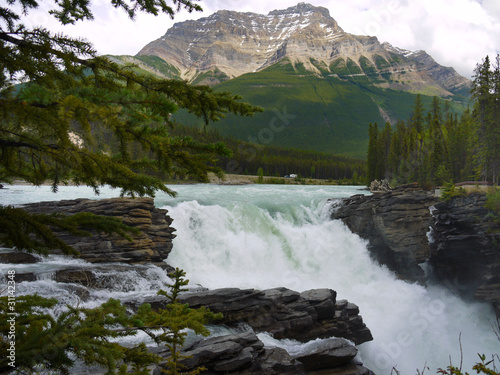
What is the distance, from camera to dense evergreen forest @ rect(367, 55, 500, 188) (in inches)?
1496

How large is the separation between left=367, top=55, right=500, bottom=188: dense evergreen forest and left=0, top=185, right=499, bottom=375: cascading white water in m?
22.0

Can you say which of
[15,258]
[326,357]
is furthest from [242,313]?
[15,258]

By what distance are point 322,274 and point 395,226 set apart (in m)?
10.4

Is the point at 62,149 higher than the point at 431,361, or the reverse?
the point at 62,149

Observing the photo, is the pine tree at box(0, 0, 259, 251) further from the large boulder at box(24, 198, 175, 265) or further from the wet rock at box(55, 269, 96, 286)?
the large boulder at box(24, 198, 175, 265)

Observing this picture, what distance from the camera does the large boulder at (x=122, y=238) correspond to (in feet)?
49.6

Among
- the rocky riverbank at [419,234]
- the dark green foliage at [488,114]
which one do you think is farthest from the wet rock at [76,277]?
the dark green foliage at [488,114]

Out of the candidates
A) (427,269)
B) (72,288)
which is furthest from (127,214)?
(427,269)

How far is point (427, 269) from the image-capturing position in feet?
97.8

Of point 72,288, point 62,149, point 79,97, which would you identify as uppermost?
point 79,97

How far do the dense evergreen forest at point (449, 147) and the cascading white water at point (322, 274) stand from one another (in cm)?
2198

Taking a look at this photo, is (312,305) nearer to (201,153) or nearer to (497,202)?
(201,153)

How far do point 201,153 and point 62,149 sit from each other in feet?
4.59

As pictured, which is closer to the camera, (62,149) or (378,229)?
(62,149)
